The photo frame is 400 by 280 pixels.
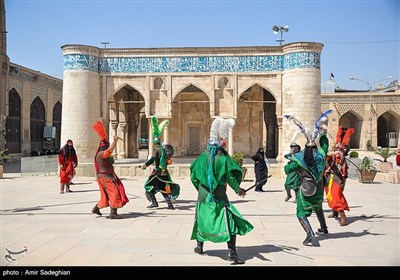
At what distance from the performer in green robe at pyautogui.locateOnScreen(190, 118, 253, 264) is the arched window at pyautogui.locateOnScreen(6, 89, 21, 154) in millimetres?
23118

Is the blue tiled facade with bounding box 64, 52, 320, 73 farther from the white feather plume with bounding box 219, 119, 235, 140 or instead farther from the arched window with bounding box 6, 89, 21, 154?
the white feather plume with bounding box 219, 119, 235, 140

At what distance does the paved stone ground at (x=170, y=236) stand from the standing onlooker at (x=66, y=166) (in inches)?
45.5

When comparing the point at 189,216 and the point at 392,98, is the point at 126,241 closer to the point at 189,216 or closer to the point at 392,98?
the point at 189,216

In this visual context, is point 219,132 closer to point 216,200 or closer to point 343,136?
point 216,200

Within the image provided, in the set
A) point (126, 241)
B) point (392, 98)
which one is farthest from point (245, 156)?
point (392, 98)

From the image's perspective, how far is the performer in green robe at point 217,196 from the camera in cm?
487

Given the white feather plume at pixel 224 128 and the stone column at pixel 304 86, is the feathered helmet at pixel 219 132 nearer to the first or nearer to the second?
the white feather plume at pixel 224 128

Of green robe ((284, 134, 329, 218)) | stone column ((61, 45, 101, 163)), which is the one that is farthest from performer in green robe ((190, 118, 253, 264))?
stone column ((61, 45, 101, 163))

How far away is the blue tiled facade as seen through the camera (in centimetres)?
1772

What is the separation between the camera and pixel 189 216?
806cm

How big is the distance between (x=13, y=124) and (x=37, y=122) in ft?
10.8

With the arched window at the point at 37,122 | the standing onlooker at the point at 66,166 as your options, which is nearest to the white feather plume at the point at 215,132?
the standing onlooker at the point at 66,166

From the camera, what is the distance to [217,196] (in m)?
5.09

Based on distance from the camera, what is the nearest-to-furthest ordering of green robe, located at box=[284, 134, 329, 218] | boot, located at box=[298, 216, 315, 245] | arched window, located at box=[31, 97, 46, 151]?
boot, located at box=[298, 216, 315, 245], green robe, located at box=[284, 134, 329, 218], arched window, located at box=[31, 97, 46, 151]
